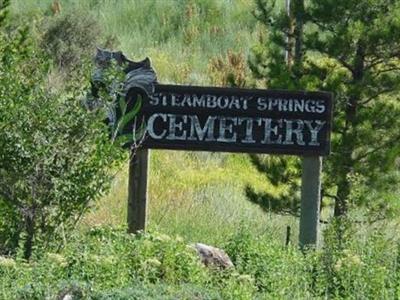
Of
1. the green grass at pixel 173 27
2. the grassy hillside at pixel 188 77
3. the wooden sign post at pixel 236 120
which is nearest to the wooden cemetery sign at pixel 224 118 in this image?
the wooden sign post at pixel 236 120

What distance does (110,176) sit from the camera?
9.08 metres

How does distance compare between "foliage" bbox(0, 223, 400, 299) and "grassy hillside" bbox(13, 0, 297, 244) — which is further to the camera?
"grassy hillside" bbox(13, 0, 297, 244)

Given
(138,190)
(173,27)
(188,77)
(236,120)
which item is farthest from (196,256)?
(173,27)

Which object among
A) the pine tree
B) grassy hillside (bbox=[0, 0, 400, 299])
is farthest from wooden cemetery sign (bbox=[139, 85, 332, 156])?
the pine tree

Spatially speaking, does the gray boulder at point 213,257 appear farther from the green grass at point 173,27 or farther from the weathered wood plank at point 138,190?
the green grass at point 173,27

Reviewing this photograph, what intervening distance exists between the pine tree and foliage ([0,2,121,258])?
3117mm

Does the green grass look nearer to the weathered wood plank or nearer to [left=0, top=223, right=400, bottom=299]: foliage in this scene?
the weathered wood plank

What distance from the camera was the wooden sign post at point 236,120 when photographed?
10211 mm

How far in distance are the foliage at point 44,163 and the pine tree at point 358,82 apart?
3.12m

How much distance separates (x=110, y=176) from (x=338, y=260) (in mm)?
1739

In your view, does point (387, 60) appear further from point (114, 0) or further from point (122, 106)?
point (114, 0)

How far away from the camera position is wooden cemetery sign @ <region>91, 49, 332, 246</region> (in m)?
10.2

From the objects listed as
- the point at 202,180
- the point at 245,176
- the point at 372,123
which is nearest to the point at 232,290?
the point at 372,123

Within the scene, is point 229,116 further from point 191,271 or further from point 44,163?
point 191,271
